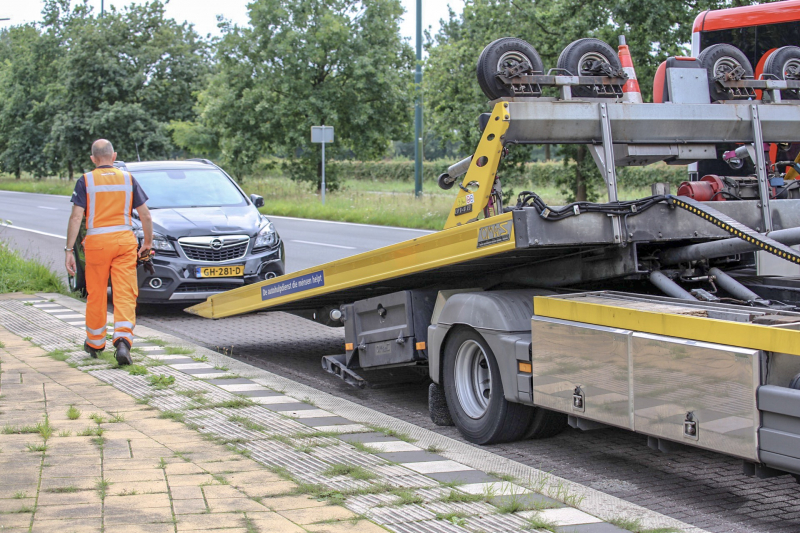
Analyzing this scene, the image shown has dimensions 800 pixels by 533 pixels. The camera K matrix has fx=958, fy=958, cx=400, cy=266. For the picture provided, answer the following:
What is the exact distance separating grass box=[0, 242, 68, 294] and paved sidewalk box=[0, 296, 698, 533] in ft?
19.8

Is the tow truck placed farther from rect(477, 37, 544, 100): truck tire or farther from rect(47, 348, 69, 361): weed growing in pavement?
rect(47, 348, 69, 361): weed growing in pavement

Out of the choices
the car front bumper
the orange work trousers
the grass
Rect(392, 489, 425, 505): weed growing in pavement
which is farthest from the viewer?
the grass

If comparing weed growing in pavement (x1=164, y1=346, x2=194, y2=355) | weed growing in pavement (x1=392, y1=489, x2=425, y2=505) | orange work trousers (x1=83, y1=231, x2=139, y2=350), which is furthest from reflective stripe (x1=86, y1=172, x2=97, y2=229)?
weed growing in pavement (x1=392, y1=489, x2=425, y2=505)

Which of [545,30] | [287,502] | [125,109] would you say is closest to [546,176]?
[545,30]

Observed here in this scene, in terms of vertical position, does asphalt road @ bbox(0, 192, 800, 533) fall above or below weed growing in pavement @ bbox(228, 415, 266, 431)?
below

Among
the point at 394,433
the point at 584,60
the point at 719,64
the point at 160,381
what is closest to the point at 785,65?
the point at 719,64

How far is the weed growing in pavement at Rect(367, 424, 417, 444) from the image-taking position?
5.38m

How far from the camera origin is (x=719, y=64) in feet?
20.2

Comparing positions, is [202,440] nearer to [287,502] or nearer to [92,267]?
[287,502]

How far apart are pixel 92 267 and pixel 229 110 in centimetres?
3274

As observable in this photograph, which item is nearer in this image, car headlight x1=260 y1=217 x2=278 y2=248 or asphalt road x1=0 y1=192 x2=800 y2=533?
asphalt road x1=0 y1=192 x2=800 y2=533

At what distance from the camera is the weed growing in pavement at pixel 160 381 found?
674 centimetres

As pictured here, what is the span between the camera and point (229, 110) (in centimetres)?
3941

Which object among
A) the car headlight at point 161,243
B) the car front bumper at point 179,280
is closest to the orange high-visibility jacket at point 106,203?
the car front bumper at point 179,280
